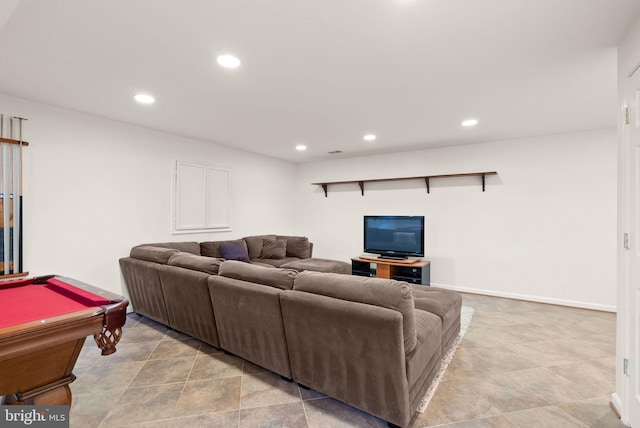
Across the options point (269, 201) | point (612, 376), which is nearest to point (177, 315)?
point (269, 201)

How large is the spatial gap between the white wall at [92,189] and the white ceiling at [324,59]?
0.25 meters

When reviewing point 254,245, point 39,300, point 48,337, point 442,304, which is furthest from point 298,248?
point 48,337

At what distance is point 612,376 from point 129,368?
3738 mm

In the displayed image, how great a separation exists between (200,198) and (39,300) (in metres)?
2.94

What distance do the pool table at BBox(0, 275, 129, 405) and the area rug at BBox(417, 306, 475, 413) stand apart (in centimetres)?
186

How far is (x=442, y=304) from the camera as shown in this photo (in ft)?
8.27

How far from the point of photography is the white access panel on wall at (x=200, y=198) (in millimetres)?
4305

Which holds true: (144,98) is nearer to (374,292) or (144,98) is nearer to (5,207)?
(5,207)

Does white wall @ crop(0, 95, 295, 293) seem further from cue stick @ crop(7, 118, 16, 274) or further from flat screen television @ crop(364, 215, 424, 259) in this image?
flat screen television @ crop(364, 215, 424, 259)

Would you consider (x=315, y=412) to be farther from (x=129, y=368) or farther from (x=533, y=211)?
(x=533, y=211)

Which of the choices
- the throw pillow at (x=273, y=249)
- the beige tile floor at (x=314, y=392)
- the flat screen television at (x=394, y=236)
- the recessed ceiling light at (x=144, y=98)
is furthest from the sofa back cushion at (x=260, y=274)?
the flat screen television at (x=394, y=236)

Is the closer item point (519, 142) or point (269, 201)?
point (519, 142)

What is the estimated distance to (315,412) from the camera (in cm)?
191

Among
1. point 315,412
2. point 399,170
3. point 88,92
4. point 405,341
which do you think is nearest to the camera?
point 405,341
